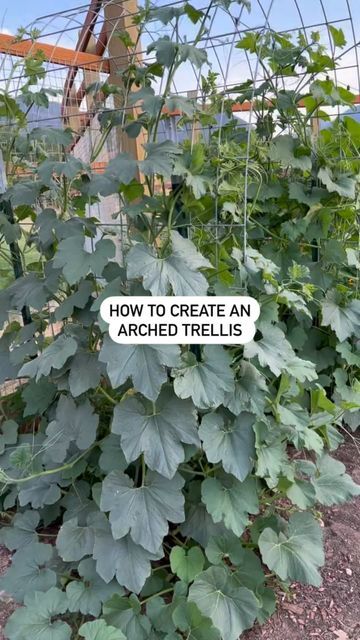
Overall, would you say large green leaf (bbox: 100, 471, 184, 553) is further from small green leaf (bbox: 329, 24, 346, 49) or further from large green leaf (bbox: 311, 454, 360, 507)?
small green leaf (bbox: 329, 24, 346, 49)

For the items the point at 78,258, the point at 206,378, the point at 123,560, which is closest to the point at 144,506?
the point at 123,560

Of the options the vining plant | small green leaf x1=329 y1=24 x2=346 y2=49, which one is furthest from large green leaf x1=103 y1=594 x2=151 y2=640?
small green leaf x1=329 y1=24 x2=346 y2=49

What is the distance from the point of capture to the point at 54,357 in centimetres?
151

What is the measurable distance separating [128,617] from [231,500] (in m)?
0.42

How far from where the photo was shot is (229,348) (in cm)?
156

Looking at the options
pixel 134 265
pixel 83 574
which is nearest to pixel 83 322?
pixel 134 265

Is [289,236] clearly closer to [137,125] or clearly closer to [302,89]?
[302,89]

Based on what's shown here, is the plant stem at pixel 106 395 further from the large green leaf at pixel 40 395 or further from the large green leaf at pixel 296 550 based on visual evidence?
the large green leaf at pixel 296 550

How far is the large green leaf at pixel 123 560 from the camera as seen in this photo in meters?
1.37

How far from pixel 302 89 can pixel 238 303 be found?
1.19 m

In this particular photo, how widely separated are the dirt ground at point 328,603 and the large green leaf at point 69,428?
48 cm

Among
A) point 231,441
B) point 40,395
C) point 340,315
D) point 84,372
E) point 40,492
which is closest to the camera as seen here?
point 231,441

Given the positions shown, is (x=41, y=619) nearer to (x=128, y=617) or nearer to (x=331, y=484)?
(x=128, y=617)

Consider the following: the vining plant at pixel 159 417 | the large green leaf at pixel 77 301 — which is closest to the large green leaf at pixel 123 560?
the vining plant at pixel 159 417
